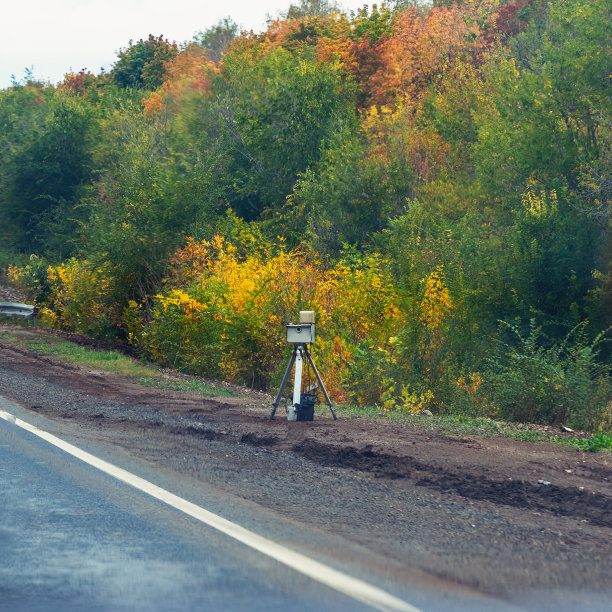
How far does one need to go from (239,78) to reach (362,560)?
44.4 metres

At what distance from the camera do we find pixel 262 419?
41.2 ft

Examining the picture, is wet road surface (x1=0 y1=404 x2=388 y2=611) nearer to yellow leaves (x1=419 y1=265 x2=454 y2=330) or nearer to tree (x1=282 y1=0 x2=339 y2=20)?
yellow leaves (x1=419 y1=265 x2=454 y2=330)

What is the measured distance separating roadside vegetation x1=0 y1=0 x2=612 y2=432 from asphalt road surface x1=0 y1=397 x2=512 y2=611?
7128 mm

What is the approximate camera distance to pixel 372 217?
34531 mm

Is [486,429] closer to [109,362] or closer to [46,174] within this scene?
[109,362]

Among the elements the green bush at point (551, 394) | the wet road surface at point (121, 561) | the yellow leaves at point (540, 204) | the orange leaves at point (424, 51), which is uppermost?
the orange leaves at point (424, 51)

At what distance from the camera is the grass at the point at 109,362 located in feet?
58.0

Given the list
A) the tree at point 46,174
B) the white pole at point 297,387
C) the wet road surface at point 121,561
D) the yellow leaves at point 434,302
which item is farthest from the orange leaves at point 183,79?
the wet road surface at point 121,561

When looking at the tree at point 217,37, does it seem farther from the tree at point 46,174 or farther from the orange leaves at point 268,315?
the orange leaves at point 268,315

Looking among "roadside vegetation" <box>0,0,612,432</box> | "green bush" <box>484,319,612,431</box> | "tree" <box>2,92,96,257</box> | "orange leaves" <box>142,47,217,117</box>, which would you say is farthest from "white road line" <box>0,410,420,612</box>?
"tree" <box>2,92,96,257</box>

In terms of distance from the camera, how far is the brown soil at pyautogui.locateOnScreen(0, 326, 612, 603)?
18.7ft

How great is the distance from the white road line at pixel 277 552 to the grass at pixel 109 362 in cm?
858

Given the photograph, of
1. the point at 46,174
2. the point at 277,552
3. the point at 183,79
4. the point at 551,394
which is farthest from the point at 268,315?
the point at 183,79

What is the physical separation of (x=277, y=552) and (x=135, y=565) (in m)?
0.90
